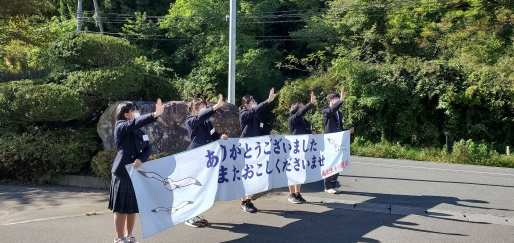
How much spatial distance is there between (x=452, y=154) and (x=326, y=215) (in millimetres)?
9402

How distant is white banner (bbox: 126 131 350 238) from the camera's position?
16.5 ft

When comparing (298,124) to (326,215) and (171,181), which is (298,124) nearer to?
(326,215)

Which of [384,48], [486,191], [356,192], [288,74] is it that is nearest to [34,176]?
[356,192]

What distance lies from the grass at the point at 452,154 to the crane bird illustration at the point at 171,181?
11.0 meters

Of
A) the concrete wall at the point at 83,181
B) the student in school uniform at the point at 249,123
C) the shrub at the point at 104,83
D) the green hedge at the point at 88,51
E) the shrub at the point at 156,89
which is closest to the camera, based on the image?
the student in school uniform at the point at 249,123

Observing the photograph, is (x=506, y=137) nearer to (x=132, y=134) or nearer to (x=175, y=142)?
(x=175, y=142)

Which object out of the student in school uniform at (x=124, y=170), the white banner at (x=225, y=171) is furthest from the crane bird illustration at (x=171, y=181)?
the student in school uniform at (x=124, y=170)

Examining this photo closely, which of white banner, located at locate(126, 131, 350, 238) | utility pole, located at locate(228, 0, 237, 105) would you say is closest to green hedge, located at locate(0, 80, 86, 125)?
utility pole, located at locate(228, 0, 237, 105)

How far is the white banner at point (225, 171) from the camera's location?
5.02 meters

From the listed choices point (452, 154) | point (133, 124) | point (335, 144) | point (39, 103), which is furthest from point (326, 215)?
point (452, 154)

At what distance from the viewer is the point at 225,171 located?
619 cm

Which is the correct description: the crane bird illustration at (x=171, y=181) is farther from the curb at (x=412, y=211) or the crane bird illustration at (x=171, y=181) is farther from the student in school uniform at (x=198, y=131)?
the curb at (x=412, y=211)

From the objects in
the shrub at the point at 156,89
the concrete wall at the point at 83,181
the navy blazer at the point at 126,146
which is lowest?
the concrete wall at the point at 83,181

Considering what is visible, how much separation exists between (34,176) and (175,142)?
3.11 m
